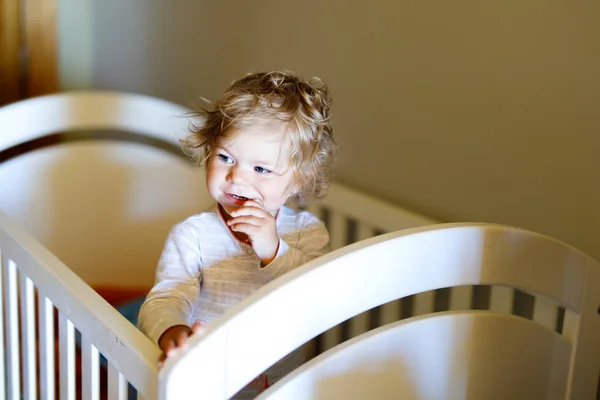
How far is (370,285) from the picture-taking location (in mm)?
953

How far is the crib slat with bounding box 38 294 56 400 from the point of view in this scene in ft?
3.52

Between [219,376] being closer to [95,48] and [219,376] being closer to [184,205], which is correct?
[184,205]

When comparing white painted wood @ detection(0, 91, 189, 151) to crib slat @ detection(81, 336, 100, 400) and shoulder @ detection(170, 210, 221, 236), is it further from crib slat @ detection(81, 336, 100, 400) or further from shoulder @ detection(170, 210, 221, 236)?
crib slat @ detection(81, 336, 100, 400)

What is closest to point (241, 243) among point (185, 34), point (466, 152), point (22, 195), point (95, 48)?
point (466, 152)

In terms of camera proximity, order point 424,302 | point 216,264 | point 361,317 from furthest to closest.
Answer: point 361,317 < point 424,302 < point 216,264

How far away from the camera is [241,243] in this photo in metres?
1.21

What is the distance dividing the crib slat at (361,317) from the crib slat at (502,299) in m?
0.28

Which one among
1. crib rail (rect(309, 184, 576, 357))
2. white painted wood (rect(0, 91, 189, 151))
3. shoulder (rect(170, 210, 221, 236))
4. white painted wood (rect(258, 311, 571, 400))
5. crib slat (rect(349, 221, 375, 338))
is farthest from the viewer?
white painted wood (rect(0, 91, 189, 151))

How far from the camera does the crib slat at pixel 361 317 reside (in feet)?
5.03

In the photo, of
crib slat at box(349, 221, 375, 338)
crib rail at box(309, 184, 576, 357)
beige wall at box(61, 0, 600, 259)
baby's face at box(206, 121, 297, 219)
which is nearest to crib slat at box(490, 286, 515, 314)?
crib rail at box(309, 184, 576, 357)

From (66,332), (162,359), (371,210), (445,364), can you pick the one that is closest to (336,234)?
(371,210)

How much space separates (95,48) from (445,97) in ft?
3.86

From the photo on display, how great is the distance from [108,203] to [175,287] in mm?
798

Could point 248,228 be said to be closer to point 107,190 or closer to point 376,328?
point 376,328
